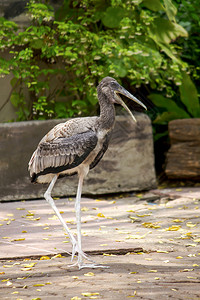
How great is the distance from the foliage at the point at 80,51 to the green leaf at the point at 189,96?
1.73ft

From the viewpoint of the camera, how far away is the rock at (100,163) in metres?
8.37

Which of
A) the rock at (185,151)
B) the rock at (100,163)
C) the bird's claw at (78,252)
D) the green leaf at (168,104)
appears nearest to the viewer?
the bird's claw at (78,252)

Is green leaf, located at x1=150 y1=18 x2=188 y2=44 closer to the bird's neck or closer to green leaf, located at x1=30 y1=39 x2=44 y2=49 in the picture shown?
green leaf, located at x1=30 y1=39 x2=44 y2=49

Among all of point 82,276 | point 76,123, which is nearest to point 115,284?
point 82,276

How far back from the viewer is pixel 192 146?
30.5ft

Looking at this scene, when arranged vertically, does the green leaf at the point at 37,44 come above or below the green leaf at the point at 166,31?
above

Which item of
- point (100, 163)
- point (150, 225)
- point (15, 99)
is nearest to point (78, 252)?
point (150, 225)

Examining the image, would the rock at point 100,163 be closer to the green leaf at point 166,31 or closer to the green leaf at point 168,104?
the green leaf at point 168,104

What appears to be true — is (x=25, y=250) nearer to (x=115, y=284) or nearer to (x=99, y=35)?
(x=115, y=284)

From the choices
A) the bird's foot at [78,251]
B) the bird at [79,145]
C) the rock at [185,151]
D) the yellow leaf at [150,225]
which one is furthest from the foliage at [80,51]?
the bird's foot at [78,251]

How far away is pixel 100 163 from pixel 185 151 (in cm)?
153

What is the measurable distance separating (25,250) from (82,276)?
1.07m

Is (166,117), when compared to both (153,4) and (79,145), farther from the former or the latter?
(79,145)

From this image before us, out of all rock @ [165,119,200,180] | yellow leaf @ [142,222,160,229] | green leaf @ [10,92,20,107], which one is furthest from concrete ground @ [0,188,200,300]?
green leaf @ [10,92,20,107]
